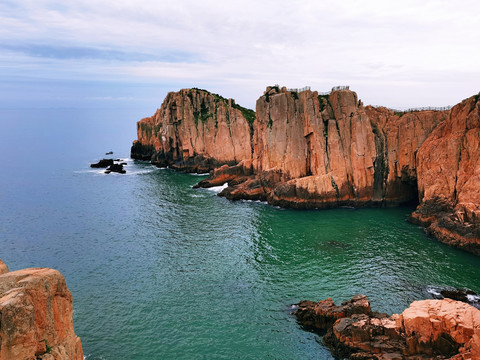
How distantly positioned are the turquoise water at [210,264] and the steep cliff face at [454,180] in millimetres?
2119

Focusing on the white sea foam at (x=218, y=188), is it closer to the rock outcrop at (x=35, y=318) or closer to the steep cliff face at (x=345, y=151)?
the steep cliff face at (x=345, y=151)

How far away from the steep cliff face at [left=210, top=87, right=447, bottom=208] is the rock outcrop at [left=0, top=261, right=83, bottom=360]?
152ft

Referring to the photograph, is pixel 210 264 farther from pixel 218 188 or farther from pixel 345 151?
pixel 218 188

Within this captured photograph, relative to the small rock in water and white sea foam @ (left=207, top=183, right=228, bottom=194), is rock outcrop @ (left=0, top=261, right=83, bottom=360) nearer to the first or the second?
the small rock in water

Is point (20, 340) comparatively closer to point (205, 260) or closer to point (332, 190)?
point (205, 260)

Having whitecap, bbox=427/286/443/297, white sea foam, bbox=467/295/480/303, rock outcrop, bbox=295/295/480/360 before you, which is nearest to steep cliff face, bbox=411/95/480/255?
white sea foam, bbox=467/295/480/303

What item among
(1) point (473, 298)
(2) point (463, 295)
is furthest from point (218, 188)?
(1) point (473, 298)

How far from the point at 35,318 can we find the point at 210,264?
84.7 feet

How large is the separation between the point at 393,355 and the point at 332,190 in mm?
38010

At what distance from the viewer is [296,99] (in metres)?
63.0

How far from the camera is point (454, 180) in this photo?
45219mm

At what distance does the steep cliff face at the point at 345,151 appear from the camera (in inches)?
2281

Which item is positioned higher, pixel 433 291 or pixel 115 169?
pixel 115 169

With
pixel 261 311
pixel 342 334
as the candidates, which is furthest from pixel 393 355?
pixel 261 311
